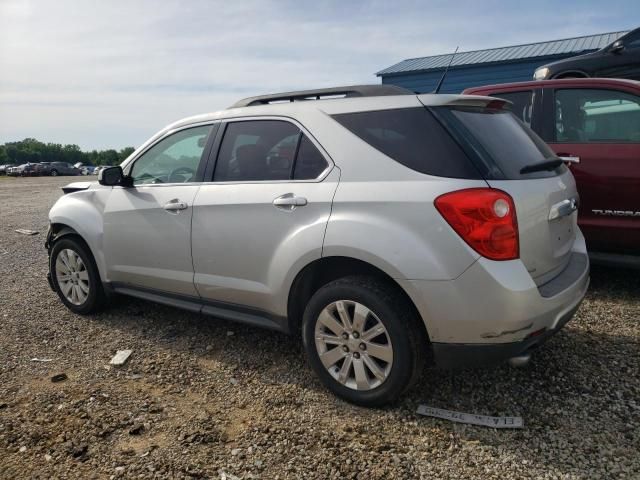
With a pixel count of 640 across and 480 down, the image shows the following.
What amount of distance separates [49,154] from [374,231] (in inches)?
3804

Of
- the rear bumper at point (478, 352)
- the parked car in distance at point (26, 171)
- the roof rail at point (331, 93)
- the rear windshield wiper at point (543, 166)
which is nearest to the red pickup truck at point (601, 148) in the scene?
the rear windshield wiper at point (543, 166)

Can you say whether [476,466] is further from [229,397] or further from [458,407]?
[229,397]

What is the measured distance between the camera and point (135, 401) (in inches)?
117

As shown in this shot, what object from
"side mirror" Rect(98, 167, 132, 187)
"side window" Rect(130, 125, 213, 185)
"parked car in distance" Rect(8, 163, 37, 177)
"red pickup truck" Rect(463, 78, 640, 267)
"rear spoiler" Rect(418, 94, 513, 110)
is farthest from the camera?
"parked car in distance" Rect(8, 163, 37, 177)

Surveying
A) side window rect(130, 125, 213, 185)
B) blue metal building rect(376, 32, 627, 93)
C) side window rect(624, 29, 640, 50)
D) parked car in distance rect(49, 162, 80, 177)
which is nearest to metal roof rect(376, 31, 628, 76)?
blue metal building rect(376, 32, 627, 93)

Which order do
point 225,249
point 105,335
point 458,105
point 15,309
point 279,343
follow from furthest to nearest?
point 15,309 < point 105,335 < point 279,343 < point 225,249 < point 458,105

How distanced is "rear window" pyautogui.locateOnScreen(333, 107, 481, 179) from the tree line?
8246cm

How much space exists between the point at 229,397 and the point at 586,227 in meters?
3.20

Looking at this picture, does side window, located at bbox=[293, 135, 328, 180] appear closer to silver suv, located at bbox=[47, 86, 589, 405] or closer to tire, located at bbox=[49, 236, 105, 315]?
silver suv, located at bbox=[47, 86, 589, 405]

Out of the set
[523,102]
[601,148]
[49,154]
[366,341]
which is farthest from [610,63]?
[49,154]

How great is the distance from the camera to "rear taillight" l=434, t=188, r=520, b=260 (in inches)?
93.3

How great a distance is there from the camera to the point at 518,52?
16.5m

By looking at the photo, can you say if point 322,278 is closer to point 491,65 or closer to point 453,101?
point 453,101

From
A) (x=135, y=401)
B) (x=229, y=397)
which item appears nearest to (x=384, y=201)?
(x=229, y=397)
